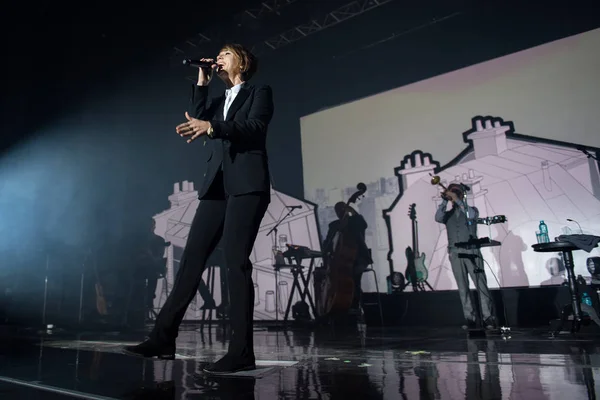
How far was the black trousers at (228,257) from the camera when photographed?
1.48 meters

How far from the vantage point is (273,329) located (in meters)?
5.16

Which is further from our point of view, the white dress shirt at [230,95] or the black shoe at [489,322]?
the black shoe at [489,322]

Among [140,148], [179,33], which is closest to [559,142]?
[179,33]

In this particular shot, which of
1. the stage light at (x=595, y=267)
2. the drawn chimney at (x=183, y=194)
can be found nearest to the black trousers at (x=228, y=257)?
the stage light at (x=595, y=267)

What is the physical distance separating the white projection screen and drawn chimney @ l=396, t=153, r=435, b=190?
1 cm

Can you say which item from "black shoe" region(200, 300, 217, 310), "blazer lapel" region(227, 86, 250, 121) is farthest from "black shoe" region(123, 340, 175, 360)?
"black shoe" region(200, 300, 217, 310)

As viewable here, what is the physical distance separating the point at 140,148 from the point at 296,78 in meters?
2.66

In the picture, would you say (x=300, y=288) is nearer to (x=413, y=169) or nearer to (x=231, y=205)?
(x=413, y=169)

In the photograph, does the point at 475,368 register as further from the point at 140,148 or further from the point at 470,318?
the point at 140,148

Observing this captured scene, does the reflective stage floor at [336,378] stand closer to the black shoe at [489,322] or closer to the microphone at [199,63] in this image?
the microphone at [199,63]

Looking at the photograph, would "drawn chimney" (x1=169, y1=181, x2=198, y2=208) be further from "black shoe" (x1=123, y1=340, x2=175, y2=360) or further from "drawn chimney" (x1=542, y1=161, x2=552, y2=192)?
"black shoe" (x1=123, y1=340, x2=175, y2=360)

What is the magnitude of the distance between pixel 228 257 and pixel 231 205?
7.0 inches

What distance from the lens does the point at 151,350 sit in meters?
1.49

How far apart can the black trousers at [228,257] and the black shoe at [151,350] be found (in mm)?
23
